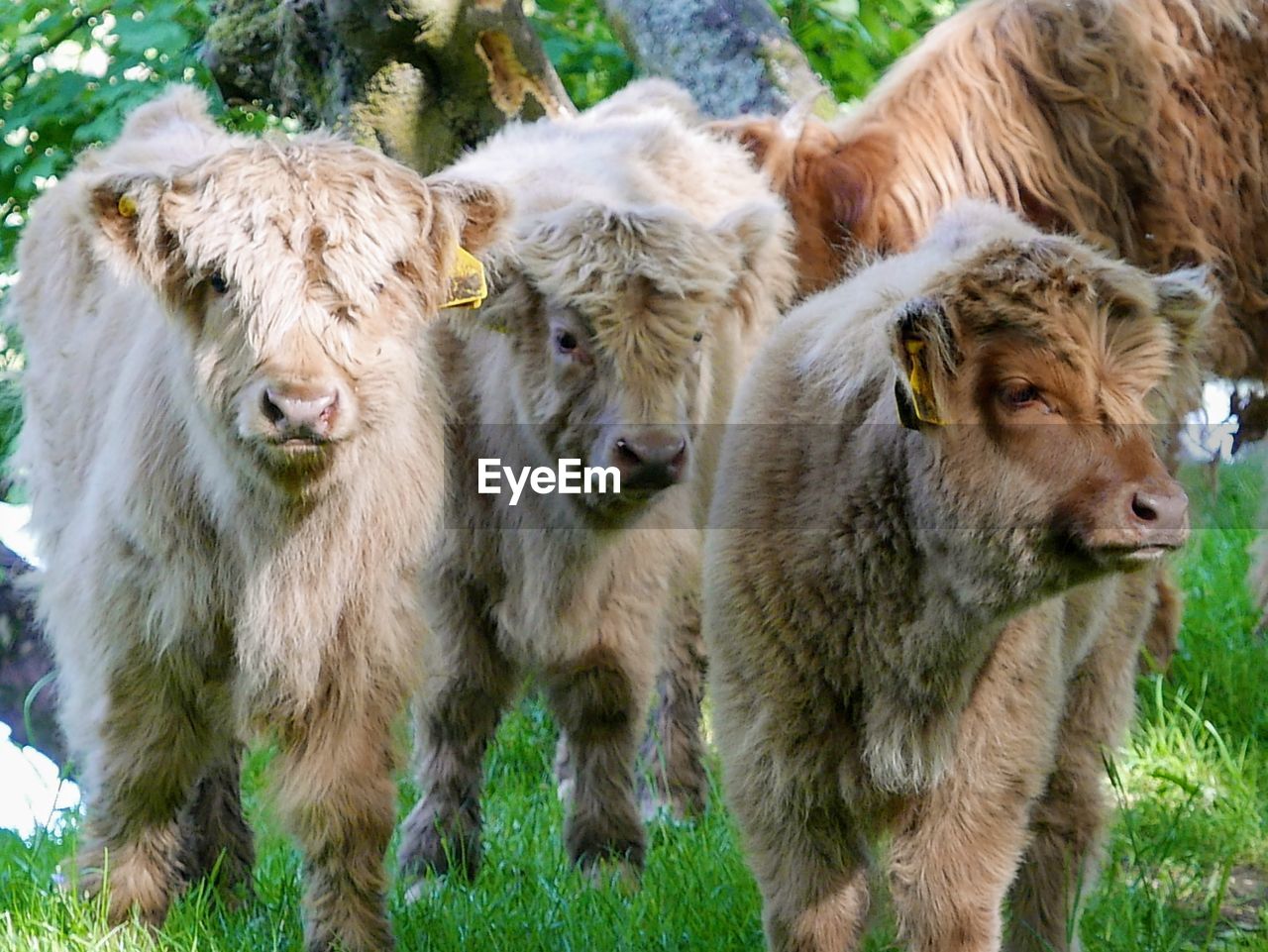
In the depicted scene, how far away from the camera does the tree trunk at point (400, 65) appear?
6883 millimetres

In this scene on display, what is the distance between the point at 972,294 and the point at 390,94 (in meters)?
4.15

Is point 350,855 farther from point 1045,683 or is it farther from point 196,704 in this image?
point 1045,683

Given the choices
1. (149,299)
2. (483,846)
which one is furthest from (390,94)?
(483,846)

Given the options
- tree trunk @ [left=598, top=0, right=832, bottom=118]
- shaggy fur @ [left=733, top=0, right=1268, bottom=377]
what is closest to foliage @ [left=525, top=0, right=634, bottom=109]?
tree trunk @ [left=598, top=0, right=832, bottom=118]

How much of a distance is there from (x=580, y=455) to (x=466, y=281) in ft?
2.29

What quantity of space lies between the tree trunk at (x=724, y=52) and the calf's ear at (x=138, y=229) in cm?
420

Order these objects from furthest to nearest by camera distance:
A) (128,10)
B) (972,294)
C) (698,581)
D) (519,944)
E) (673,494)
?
(128,10)
(698,581)
(673,494)
(519,944)
(972,294)

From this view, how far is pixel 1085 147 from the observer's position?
6.47 meters

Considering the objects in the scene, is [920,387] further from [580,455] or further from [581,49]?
[581,49]

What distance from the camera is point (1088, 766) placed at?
4.38m

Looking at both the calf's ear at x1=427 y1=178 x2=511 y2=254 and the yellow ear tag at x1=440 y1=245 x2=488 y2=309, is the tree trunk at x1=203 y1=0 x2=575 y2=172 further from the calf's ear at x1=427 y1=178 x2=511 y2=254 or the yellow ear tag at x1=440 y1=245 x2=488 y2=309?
the yellow ear tag at x1=440 y1=245 x2=488 y2=309

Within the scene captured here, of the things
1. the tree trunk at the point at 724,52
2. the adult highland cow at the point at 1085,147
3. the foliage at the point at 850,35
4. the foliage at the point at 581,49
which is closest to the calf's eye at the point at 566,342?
the adult highland cow at the point at 1085,147

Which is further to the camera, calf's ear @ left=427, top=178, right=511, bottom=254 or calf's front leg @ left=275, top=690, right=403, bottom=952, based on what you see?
calf's ear @ left=427, top=178, right=511, bottom=254

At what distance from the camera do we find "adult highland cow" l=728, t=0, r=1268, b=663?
21.2 feet
